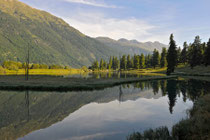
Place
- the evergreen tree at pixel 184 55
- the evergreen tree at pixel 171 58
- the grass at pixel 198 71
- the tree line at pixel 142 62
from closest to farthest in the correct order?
the grass at pixel 198 71, the evergreen tree at pixel 171 58, the evergreen tree at pixel 184 55, the tree line at pixel 142 62

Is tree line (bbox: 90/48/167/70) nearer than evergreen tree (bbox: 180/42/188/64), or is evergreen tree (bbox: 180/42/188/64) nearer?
evergreen tree (bbox: 180/42/188/64)

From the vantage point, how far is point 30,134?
13039mm

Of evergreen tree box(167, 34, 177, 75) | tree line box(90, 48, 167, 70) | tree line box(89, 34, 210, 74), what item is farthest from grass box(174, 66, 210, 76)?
tree line box(90, 48, 167, 70)

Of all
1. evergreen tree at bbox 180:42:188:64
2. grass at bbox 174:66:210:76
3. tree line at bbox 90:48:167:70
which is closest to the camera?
grass at bbox 174:66:210:76

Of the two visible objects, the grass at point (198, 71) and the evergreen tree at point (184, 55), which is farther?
the evergreen tree at point (184, 55)

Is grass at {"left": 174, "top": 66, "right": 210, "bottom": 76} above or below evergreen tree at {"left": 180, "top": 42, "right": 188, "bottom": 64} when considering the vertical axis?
below

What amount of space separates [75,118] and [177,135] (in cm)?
1078

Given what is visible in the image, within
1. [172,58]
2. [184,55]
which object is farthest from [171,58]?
[184,55]

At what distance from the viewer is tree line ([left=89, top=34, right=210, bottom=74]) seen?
83438mm

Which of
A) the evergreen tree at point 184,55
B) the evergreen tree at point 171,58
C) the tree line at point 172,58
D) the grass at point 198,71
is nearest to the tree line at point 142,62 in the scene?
the tree line at point 172,58

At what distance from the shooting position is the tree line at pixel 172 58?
274 feet

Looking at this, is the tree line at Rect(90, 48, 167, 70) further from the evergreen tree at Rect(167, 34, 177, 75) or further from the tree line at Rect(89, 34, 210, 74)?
the evergreen tree at Rect(167, 34, 177, 75)

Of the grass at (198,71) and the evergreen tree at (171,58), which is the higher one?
the evergreen tree at (171,58)

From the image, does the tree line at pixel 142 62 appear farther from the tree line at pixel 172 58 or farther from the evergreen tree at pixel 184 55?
the evergreen tree at pixel 184 55
